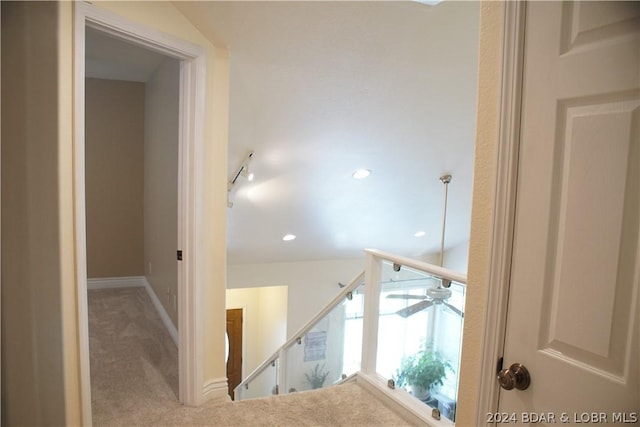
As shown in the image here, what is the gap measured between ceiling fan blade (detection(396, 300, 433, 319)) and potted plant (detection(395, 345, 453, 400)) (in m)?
0.21

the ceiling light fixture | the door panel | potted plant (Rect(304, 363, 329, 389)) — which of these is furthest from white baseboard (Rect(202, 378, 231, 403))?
the door panel

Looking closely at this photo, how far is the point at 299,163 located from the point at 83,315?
238 cm

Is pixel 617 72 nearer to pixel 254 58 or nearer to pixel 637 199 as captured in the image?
pixel 637 199

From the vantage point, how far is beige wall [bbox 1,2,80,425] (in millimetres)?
785

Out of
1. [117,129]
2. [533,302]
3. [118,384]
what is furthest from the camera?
[117,129]

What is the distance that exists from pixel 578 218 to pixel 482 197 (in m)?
0.26

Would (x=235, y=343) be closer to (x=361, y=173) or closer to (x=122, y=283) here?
(x=122, y=283)

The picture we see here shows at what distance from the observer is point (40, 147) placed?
0.96 metres

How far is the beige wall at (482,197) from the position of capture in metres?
1.03

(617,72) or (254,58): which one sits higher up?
(254,58)

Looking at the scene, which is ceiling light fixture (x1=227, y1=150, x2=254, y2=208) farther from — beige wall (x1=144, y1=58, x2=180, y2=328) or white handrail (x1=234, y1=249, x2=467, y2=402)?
white handrail (x1=234, y1=249, x2=467, y2=402)

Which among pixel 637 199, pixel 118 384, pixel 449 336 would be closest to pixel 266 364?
pixel 118 384

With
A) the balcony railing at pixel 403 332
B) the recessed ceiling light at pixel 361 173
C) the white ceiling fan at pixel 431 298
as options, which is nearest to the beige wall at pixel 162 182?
the balcony railing at pixel 403 332

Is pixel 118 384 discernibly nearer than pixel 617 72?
No
